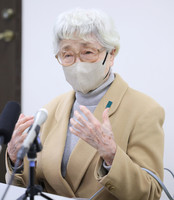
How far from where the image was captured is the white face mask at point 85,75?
1234mm

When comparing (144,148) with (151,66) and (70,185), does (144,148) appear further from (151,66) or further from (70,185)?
(151,66)

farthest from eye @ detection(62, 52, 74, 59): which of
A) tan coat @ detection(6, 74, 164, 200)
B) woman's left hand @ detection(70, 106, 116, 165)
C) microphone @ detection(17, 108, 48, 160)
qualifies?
microphone @ detection(17, 108, 48, 160)

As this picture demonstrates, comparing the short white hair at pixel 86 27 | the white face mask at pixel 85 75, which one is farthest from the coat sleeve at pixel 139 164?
the short white hair at pixel 86 27

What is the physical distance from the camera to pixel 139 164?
1.14m

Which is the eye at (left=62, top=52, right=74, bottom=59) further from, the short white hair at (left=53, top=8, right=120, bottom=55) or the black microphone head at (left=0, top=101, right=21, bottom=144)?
the black microphone head at (left=0, top=101, right=21, bottom=144)

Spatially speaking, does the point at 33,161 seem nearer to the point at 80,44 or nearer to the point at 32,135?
the point at 32,135

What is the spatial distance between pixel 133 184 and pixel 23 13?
1764 millimetres

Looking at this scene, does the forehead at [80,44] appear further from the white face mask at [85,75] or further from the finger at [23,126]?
the finger at [23,126]

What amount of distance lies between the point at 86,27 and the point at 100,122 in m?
0.39

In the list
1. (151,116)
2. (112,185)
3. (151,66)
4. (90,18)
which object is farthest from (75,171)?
(151,66)

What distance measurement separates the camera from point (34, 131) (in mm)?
736

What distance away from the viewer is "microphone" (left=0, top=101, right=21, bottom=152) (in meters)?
0.81

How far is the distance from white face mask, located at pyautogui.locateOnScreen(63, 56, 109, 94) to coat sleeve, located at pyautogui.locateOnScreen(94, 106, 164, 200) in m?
0.24

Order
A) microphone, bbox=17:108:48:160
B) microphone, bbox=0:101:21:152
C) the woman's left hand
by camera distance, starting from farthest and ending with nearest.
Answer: the woman's left hand, microphone, bbox=0:101:21:152, microphone, bbox=17:108:48:160
